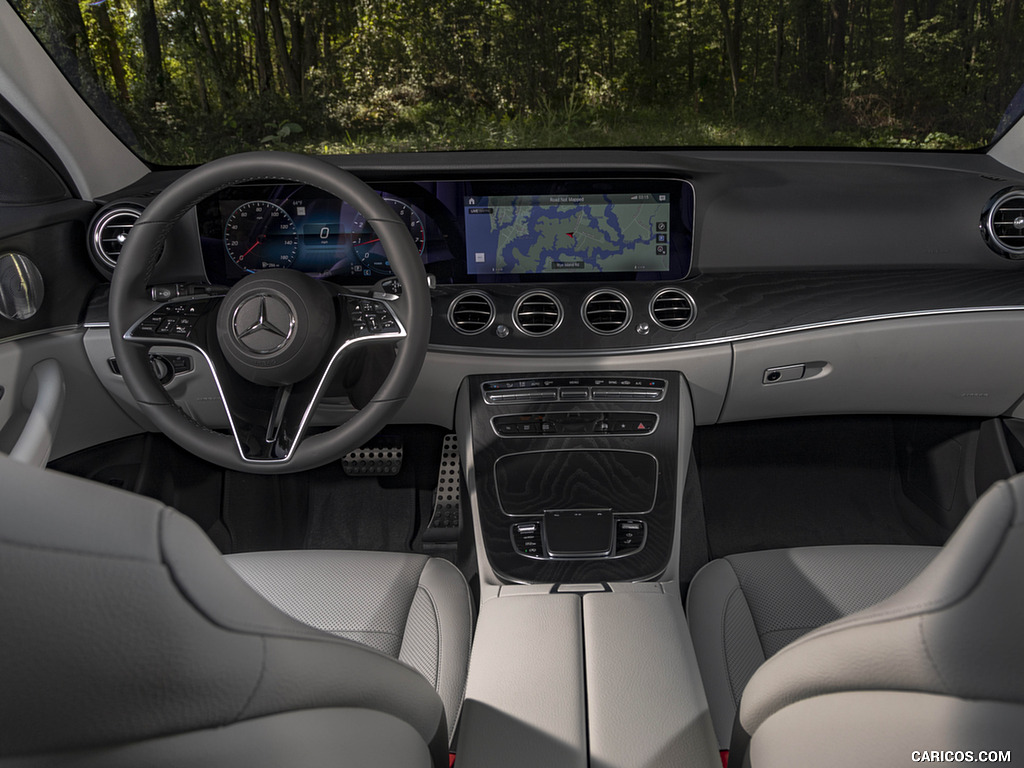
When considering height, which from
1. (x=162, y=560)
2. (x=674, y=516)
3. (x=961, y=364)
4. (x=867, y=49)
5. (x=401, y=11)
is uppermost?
(x=401, y=11)

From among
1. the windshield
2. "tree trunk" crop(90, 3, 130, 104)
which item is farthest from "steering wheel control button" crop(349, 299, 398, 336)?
"tree trunk" crop(90, 3, 130, 104)

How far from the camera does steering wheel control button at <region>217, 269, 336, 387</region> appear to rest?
1498mm

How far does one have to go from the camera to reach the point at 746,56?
2676mm

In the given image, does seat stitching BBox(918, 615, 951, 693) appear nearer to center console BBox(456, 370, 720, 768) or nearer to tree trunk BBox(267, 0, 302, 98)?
center console BBox(456, 370, 720, 768)

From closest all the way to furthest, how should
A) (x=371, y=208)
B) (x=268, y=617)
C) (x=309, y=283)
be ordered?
1. (x=268, y=617)
2. (x=371, y=208)
3. (x=309, y=283)

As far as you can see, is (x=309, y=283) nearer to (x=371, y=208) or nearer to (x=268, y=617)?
(x=371, y=208)

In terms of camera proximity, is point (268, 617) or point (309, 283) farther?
point (309, 283)

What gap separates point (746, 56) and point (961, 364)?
1.36m

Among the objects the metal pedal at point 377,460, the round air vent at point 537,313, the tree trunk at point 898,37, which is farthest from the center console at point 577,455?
the tree trunk at point 898,37

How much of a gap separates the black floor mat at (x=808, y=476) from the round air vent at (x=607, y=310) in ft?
2.14

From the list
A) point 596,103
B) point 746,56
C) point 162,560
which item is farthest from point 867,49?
point 162,560

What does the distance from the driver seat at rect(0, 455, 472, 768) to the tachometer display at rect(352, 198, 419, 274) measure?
1.33 m

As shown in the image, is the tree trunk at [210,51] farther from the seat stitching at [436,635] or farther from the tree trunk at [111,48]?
the seat stitching at [436,635]

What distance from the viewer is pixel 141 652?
1.72 feet
